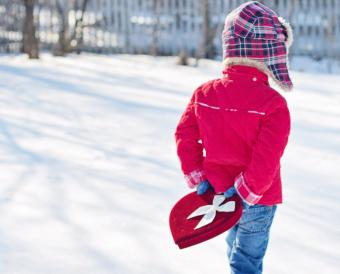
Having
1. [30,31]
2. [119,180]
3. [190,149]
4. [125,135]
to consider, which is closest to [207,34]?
[30,31]

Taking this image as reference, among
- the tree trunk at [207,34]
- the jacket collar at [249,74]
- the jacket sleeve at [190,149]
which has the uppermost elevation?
the jacket collar at [249,74]

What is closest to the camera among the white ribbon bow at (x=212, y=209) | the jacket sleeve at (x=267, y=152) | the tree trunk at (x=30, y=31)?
the jacket sleeve at (x=267, y=152)

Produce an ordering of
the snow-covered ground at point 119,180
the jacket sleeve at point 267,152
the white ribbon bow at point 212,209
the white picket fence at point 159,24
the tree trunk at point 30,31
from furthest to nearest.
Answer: the white picket fence at point 159,24
the tree trunk at point 30,31
the snow-covered ground at point 119,180
the white ribbon bow at point 212,209
the jacket sleeve at point 267,152

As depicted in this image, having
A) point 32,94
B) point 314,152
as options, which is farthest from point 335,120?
point 32,94

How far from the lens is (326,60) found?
11.4m

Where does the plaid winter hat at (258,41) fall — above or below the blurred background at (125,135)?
above

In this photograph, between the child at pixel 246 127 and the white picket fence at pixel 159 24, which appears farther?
the white picket fence at pixel 159 24

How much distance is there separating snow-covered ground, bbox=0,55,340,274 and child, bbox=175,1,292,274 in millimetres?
658

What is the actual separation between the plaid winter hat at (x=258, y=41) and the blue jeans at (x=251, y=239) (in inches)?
19.5

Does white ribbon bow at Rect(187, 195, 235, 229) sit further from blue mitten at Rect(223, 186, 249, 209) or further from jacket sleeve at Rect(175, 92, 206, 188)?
jacket sleeve at Rect(175, 92, 206, 188)

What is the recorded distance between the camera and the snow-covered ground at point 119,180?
3.62m

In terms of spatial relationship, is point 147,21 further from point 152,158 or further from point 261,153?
point 261,153

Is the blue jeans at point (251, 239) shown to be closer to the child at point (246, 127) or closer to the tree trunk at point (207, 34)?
the child at point (246, 127)

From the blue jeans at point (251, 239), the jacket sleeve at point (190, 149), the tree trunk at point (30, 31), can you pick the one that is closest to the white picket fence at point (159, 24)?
the tree trunk at point (30, 31)
